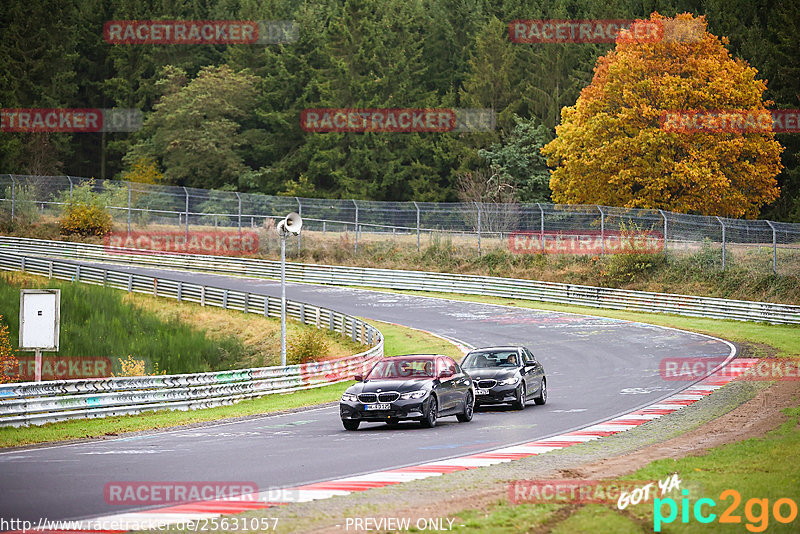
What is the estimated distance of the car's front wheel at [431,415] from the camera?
1925cm

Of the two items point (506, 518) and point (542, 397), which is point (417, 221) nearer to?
point (542, 397)

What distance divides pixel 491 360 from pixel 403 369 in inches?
175

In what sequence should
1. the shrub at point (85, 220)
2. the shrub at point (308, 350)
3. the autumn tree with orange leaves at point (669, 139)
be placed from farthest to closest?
the shrub at point (85, 220)
the autumn tree with orange leaves at point (669, 139)
the shrub at point (308, 350)

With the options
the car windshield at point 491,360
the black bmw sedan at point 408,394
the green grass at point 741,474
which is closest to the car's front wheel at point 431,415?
the black bmw sedan at point 408,394

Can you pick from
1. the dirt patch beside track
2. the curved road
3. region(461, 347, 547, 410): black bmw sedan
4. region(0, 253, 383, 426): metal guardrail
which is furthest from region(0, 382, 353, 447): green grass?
the dirt patch beside track

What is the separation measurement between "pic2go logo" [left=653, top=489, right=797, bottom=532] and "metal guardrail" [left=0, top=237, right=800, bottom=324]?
3659 cm

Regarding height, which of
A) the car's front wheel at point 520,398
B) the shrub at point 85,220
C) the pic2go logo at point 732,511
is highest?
the shrub at point 85,220

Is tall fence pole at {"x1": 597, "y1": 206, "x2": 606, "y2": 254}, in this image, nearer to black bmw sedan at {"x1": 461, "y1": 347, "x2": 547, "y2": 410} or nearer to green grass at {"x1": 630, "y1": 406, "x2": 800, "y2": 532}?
black bmw sedan at {"x1": 461, "y1": 347, "x2": 547, "y2": 410}

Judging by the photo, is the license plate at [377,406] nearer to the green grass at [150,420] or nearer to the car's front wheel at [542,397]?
the green grass at [150,420]

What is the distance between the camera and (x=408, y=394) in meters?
19.1

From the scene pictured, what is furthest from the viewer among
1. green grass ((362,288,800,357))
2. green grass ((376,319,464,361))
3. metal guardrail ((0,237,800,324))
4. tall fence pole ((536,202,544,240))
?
tall fence pole ((536,202,544,240))

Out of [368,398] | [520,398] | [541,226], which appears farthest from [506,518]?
[541,226]

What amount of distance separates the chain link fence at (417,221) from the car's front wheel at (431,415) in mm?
32783

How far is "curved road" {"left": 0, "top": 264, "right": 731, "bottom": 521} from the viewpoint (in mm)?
12430
